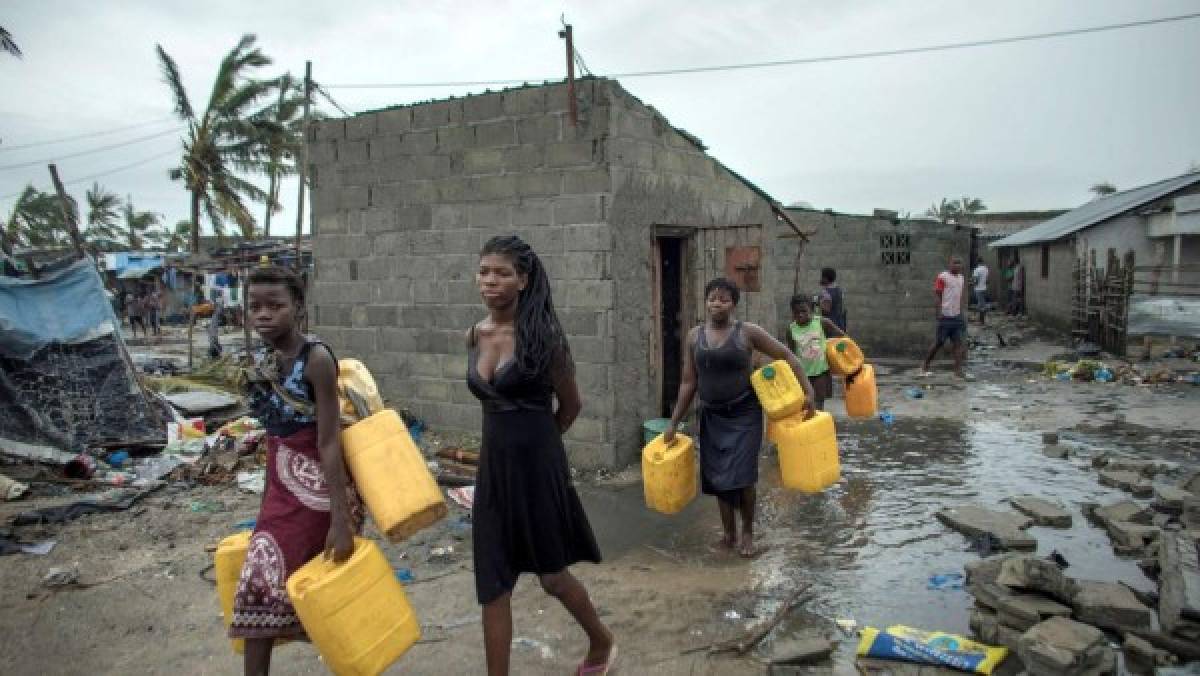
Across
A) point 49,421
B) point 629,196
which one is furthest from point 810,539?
point 49,421

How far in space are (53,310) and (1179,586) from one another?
28.7ft

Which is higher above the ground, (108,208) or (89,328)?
(108,208)

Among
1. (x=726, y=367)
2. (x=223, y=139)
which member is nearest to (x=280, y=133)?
(x=223, y=139)

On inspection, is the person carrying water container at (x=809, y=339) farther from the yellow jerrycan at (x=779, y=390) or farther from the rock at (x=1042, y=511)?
the yellow jerrycan at (x=779, y=390)

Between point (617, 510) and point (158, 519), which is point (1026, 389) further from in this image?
point (158, 519)

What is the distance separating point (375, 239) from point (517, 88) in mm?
2089

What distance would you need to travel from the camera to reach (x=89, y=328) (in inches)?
277

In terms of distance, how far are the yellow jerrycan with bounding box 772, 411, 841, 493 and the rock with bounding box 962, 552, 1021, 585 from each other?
0.83 m

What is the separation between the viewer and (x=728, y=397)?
4148mm

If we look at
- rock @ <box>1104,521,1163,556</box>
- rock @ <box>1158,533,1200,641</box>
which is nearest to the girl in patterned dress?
rock @ <box>1158,533,1200,641</box>

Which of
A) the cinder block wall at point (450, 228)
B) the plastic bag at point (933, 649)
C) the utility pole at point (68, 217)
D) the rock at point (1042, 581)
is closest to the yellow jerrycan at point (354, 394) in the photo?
the plastic bag at point (933, 649)

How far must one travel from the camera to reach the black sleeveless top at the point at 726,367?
13.4 feet

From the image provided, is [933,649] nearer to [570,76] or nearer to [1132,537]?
[1132,537]

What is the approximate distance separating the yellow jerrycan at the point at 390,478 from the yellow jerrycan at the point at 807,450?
220 centimetres
